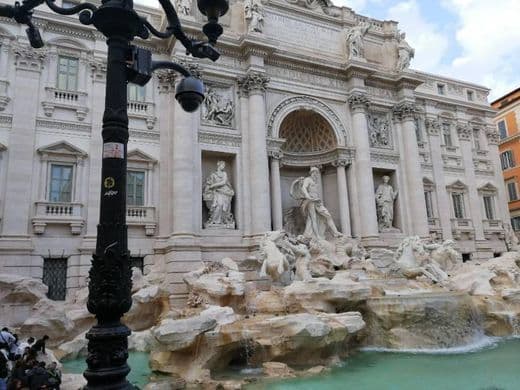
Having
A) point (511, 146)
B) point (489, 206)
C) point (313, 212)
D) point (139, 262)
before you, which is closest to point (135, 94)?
point (139, 262)

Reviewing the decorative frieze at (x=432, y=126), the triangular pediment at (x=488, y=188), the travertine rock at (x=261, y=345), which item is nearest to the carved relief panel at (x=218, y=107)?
the travertine rock at (x=261, y=345)

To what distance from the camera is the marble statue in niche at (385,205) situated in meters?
18.7

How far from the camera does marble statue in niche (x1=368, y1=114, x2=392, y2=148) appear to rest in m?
19.4

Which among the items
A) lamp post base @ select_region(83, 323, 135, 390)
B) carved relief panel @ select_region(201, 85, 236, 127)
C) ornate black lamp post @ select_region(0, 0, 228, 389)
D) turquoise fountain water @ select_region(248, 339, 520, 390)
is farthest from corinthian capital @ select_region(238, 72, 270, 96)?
lamp post base @ select_region(83, 323, 135, 390)

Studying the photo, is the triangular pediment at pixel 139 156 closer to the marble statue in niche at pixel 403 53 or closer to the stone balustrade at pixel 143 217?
the stone balustrade at pixel 143 217

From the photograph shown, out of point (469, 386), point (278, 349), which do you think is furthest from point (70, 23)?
point (469, 386)

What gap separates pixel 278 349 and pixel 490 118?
863 inches

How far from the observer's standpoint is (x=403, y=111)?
19.9m

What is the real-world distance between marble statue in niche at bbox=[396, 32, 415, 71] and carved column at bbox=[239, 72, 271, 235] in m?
7.85

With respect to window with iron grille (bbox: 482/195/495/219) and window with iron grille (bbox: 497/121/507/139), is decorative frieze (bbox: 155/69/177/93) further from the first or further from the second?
window with iron grille (bbox: 497/121/507/139)

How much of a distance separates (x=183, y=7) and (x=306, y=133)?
→ 296 inches

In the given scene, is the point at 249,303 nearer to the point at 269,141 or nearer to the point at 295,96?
the point at 269,141

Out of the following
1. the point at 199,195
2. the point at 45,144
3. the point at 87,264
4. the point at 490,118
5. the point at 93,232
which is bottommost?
the point at 87,264

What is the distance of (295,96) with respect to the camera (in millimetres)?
17562
